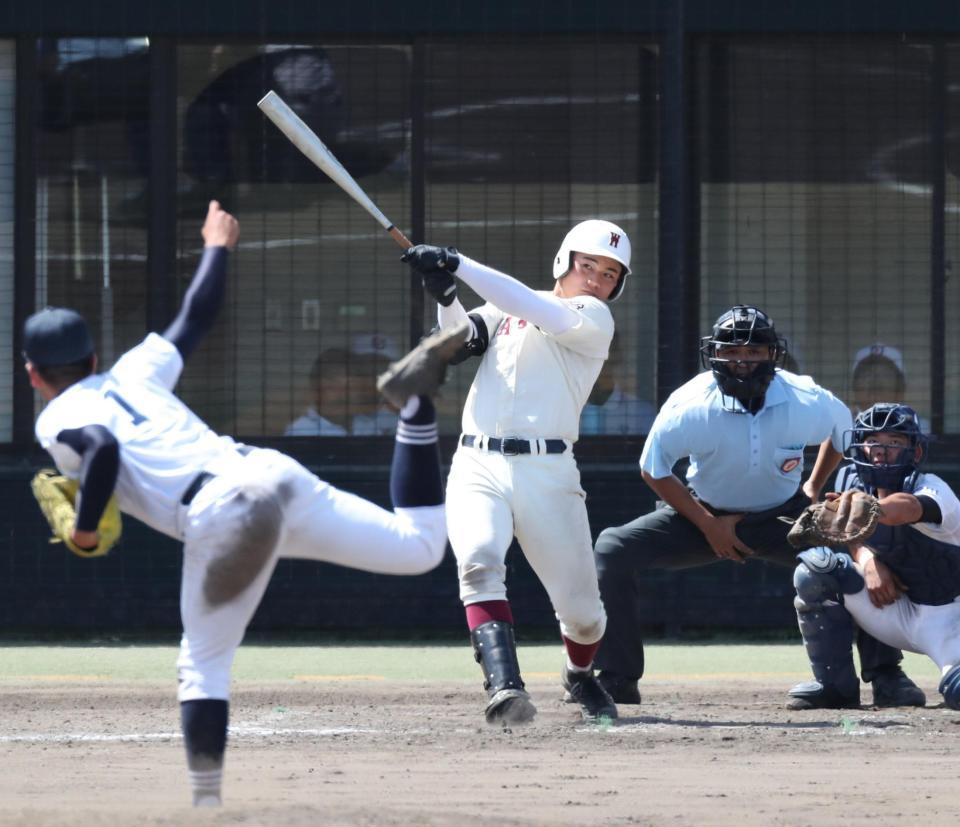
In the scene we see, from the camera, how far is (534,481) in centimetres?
764

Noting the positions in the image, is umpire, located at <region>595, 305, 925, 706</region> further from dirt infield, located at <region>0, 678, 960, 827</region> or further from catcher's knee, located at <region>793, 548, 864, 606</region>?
dirt infield, located at <region>0, 678, 960, 827</region>

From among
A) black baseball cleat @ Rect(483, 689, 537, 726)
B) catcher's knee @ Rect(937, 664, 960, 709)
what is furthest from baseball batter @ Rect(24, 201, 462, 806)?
catcher's knee @ Rect(937, 664, 960, 709)

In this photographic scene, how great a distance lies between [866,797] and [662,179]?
5440 millimetres

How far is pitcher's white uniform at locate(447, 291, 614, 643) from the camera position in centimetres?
762

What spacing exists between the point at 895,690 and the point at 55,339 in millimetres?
4254

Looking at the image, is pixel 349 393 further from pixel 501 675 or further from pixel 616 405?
pixel 501 675

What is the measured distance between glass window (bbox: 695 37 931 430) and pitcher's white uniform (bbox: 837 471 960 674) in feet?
9.82

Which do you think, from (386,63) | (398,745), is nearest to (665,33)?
(386,63)

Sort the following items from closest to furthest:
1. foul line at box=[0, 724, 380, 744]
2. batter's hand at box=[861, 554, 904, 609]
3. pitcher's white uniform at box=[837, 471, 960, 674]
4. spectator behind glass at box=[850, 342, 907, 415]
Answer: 1. foul line at box=[0, 724, 380, 744]
2. pitcher's white uniform at box=[837, 471, 960, 674]
3. batter's hand at box=[861, 554, 904, 609]
4. spectator behind glass at box=[850, 342, 907, 415]

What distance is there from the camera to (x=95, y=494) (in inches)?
217

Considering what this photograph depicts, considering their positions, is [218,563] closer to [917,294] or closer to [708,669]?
[708,669]

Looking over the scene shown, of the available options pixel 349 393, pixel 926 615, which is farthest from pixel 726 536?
pixel 349 393

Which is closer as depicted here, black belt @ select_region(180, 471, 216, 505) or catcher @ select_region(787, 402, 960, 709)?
black belt @ select_region(180, 471, 216, 505)

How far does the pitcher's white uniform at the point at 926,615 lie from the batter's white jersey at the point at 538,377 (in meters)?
1.43
